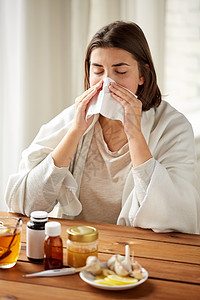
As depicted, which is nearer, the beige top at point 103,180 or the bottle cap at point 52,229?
the bottle cap at point 52,229

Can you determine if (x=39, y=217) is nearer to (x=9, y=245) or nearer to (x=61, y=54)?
(x=9, y=245)

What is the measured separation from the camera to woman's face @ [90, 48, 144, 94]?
66.3 inches

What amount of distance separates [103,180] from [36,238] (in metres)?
0.66

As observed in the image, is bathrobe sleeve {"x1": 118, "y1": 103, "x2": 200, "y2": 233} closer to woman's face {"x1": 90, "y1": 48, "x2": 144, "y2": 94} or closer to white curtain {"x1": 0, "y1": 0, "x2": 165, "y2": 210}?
woman's face {"x1": 90, "y1": 48, "x2": 144, "y2": 94}

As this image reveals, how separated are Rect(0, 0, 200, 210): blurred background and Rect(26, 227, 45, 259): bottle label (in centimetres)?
144

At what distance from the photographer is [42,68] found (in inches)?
107

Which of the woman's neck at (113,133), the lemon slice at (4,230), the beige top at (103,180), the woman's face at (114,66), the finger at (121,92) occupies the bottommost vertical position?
the beige top at (103,180)

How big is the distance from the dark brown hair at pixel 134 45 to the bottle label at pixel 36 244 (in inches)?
30.5

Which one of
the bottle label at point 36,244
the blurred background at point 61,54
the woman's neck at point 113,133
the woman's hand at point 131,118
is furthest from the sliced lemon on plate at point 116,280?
the blurred background at point 61,54

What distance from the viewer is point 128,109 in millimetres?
1653

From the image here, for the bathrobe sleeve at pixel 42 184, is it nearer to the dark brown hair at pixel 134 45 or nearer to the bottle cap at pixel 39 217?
the dark brown hair at pixel 134 45

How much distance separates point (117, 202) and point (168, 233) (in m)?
0.37

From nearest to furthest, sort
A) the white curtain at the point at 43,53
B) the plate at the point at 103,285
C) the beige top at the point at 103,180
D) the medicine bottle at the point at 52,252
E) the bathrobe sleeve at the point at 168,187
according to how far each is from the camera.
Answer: the plate at the point at 103,285 < the medicine bottle at the point at 52,252 < the bathrobe sleeve at the point at 168,187 < the beige top at the point at 103,180 < the white curtain at the point at 43,53

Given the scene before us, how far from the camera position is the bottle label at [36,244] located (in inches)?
48.9
